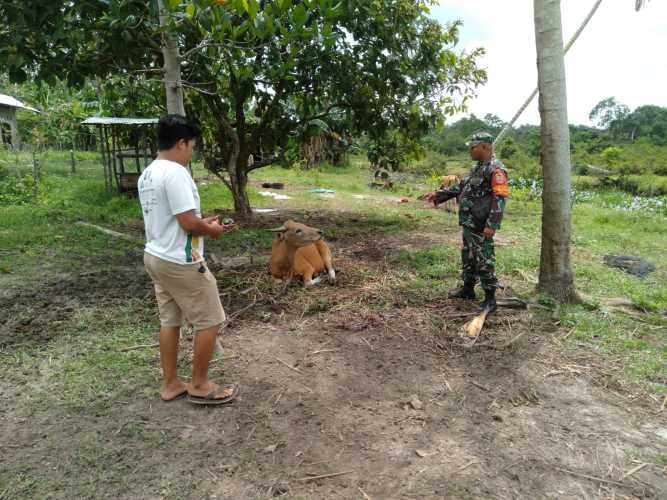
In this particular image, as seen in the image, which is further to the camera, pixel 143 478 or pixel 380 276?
pixel 380 276

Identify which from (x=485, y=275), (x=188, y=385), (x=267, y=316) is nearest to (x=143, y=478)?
(x=188, y=385)

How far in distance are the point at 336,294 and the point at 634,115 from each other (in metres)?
45.2

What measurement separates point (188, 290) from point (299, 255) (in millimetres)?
2440

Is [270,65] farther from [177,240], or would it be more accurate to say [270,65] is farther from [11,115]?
[11,115]

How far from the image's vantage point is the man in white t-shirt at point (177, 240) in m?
2.62

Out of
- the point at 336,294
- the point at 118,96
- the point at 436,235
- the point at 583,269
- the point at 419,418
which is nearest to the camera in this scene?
the point at 419,418

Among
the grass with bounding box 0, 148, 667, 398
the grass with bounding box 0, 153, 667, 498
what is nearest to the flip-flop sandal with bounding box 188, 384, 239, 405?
the grass with bounding box 0, 153, 667, 498

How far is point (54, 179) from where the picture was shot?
12539 millimetres

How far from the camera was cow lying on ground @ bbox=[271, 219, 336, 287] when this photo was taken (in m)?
5.15

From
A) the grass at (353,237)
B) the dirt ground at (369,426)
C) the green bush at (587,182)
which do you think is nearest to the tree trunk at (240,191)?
the grass at (353,237)

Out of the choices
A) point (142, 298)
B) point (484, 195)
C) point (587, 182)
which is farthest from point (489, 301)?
point (587, 182)

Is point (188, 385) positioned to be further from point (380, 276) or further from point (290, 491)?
point (380, 276)

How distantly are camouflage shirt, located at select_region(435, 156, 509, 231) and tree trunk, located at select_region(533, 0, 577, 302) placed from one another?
1.94 ft

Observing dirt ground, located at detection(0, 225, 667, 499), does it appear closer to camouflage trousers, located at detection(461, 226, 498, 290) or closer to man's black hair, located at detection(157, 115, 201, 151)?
camouflage trousers, located at detection(461, 226, 498, 290)
